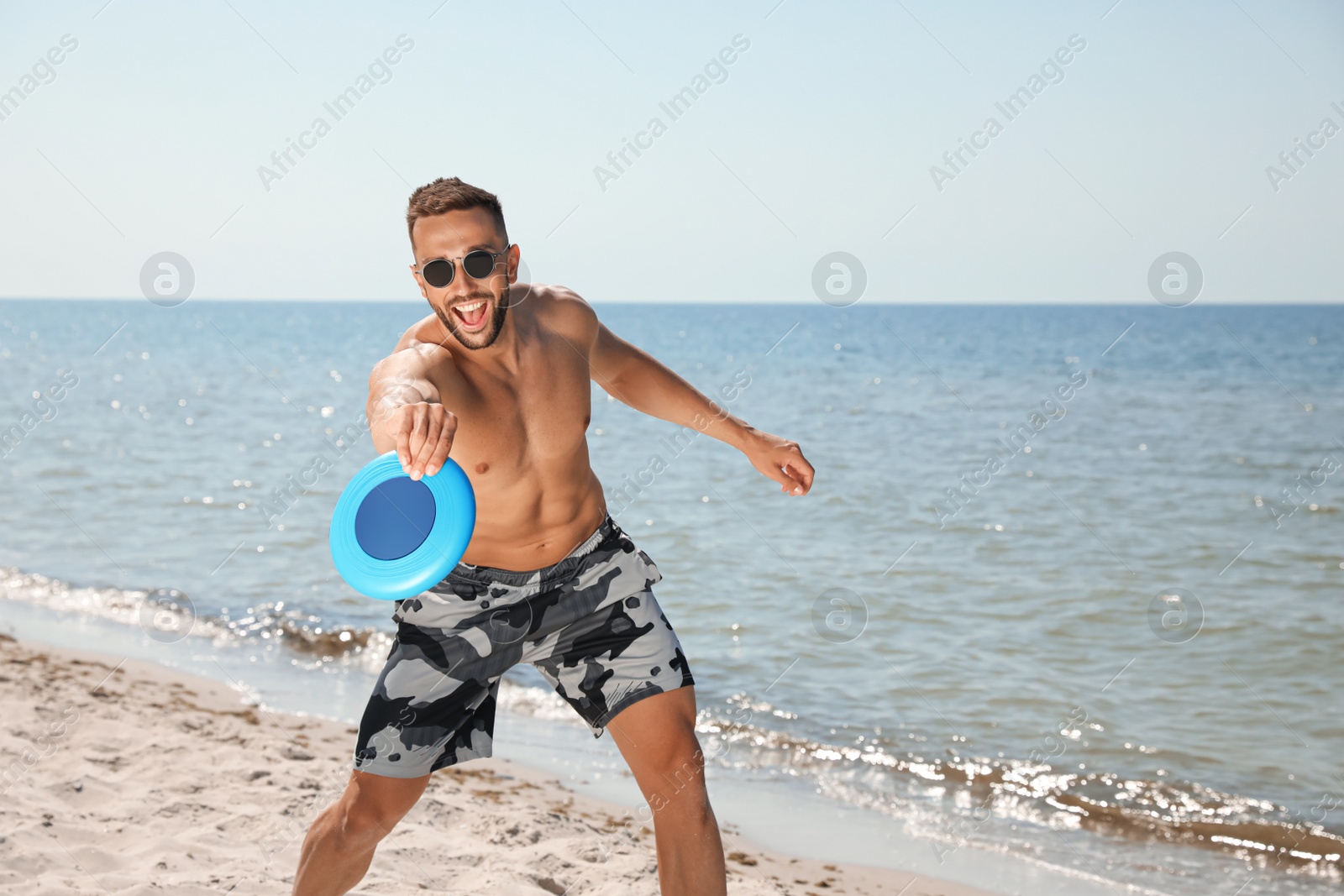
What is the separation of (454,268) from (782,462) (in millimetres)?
1130

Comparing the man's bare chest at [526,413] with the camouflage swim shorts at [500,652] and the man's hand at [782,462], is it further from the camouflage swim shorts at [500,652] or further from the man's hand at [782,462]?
the man's hand at [782,462]

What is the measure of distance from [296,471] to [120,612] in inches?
247

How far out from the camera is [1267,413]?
19703mm

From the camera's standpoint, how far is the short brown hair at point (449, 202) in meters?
2.84

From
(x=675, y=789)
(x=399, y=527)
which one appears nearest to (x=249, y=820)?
(x=675, y=789)

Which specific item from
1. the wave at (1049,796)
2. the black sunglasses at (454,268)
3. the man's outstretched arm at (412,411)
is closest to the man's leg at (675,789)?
the man's outstretched arm at (412,411)

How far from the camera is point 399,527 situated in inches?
97.8

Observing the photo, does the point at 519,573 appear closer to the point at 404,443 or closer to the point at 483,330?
the point at 483,330

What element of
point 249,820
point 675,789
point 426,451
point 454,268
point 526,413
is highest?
point 454,268

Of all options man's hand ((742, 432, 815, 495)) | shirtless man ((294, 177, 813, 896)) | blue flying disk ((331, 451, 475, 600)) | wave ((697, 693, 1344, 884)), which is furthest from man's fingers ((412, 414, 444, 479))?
wave ((697, 693, 1344, 884))

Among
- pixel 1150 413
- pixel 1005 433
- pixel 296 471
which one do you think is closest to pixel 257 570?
pixel 296 471

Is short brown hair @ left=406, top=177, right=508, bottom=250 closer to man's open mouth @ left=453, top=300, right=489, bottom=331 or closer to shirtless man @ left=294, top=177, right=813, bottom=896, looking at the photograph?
shirtless man @ left=294, top=177, right=813, bottom=896

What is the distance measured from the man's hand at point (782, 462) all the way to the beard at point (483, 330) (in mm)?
851

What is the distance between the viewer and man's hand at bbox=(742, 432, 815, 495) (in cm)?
325
